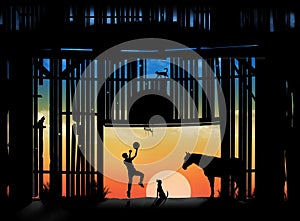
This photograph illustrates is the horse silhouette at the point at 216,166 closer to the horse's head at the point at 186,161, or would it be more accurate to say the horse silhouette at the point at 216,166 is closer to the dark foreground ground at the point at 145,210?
the horse's head at the point at 186,161

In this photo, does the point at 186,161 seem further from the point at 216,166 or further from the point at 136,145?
the point at 136,145

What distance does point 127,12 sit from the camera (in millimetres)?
5773

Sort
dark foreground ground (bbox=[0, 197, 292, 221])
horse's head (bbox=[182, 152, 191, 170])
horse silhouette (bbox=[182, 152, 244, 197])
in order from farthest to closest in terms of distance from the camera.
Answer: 1. horse's head (bbox=[182, 152, 191, 170])
2. horse silhouette (bbox=[182, 152, 244, 197])
3. dark foreground ground (bbox=[0, 197, 292, 221])

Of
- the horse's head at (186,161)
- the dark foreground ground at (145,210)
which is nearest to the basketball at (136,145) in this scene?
the dark foreground ground at (145,210)

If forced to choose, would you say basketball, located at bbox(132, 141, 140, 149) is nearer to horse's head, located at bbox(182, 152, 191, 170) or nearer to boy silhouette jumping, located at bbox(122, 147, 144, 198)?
boy silhouette jumping, located at bbox(122, 147, 144, 198)

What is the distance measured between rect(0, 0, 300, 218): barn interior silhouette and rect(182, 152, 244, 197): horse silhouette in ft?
0.49

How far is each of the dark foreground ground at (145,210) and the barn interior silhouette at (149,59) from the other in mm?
288

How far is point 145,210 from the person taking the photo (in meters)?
5.49

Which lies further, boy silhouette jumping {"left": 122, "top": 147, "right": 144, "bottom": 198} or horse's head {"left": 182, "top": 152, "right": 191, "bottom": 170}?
horse's head {"left": 182, "top": 152, "right": 191, "bottom": 170}

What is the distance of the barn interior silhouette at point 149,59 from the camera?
5.52 metres

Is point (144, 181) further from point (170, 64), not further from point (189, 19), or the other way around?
point (189, 19)

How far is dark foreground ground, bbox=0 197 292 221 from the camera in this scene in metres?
5.27

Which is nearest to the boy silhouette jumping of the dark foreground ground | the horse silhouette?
the dark foreground ground

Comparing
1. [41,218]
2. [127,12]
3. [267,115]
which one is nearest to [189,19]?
[127,12]
